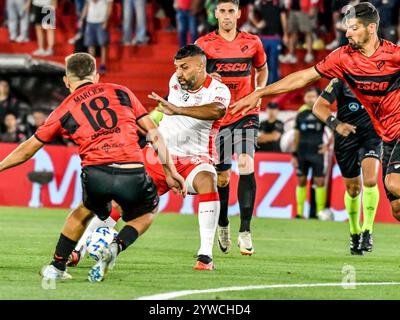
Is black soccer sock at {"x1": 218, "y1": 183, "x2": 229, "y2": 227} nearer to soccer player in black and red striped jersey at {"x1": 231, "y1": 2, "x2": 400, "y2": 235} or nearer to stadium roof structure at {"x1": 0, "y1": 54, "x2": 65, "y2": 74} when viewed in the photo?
soccer player in black and red striped jersey at {"x1": 231, "y1": 2, "x2": 400, "y2": 235}

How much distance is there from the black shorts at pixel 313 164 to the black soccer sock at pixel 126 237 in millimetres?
11401

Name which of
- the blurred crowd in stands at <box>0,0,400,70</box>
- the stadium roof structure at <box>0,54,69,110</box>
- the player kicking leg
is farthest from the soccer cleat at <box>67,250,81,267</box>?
the stadium roof structure at <box>0,54,69,110</box>

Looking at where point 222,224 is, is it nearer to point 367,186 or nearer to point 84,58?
point 367,186

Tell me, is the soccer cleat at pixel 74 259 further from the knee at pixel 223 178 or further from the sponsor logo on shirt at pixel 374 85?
the sponsor logo on shirt at pixel 374 85

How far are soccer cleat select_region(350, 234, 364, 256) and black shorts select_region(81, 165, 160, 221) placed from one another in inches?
159

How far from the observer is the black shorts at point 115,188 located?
367 inches

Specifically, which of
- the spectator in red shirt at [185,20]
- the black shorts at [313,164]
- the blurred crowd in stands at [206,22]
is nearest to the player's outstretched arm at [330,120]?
the black shorts at [313,164]

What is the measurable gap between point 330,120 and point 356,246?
149cm

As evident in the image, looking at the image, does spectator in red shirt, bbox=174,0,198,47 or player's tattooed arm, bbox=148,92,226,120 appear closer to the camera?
player's tattooed arm, bbox=148,92,226,120

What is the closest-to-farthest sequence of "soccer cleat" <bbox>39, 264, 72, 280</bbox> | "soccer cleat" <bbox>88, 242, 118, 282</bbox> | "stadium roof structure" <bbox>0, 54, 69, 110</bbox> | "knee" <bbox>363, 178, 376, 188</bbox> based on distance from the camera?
"soccer cleat" <bbox>88, 242, 118, 282</bbox> < "soccer cleat" <bbox>39, 264, 72, 280</bbox> < "knee" <bbox>363, 178, 376, 188</bbox> < "stadium roof structure" <bbox>0, 54, 69, 110</bbox>

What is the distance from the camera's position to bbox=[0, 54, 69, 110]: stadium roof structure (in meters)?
25.9

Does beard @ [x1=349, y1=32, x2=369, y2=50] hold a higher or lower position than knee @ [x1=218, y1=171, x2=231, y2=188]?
higher

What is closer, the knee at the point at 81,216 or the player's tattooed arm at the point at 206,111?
the knee at the point at 81,216

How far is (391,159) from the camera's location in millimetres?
10570
